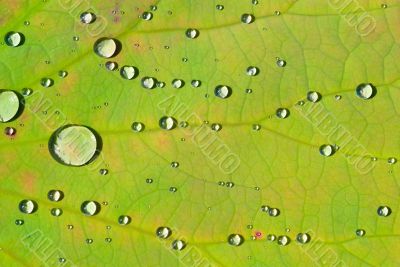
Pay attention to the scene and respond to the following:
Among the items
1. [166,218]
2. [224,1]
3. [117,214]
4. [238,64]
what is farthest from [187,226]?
[224,1]

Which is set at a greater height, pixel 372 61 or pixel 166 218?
pixel 372 61

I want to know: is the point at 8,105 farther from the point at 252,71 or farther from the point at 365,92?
the point at 365,92

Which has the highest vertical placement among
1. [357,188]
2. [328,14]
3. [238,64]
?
[328,14]

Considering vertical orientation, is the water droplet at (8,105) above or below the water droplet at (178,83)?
below

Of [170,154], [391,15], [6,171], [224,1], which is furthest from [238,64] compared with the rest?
[6,171]

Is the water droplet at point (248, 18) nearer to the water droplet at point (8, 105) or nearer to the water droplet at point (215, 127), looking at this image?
the water droplet at point (215, 127)

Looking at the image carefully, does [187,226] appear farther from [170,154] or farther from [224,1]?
[224,1]

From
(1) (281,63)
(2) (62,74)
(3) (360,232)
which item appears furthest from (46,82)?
(3) (360,232)

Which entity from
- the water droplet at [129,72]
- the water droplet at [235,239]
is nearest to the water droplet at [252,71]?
the water droplet at [129,72]
